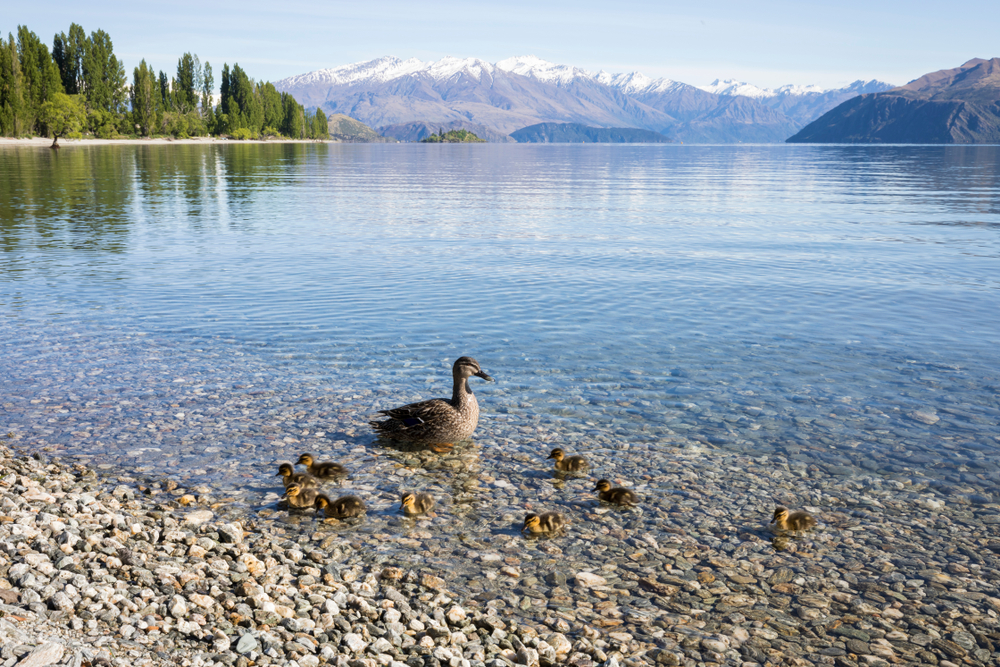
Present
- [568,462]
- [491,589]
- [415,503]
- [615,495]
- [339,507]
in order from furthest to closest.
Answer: [568,462]
[615,495]
[415,503]
[339,507]
[491,589]

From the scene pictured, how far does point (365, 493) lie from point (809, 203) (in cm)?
5802

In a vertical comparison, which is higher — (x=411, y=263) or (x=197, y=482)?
(x=411, y=263)

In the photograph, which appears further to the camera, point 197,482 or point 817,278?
point 817,278

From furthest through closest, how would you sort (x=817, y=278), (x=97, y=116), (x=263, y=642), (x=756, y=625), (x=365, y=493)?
(x=97, y=116), (x=817, y=278), (x=365, y=493), (x=756, y=625), (x=263, y=642)

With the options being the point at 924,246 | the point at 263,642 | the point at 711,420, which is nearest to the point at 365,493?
the point at 263,642

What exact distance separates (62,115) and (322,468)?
648 feet

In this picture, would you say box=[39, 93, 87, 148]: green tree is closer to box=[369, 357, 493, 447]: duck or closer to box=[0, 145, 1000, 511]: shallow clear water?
box=[0, 145, 1000, 511]: shallow clear water

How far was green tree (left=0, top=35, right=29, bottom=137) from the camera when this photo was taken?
158 metres

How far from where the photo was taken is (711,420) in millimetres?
14547

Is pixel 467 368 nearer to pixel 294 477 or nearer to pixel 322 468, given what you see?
pixel 322 468

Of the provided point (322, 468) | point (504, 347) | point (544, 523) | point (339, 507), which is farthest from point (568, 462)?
point (504, 347)

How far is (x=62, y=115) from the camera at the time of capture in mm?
171875

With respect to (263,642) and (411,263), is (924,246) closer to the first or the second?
(411,263)

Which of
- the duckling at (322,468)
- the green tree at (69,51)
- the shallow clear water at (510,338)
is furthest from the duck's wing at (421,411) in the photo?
the green tree at (69,51)
